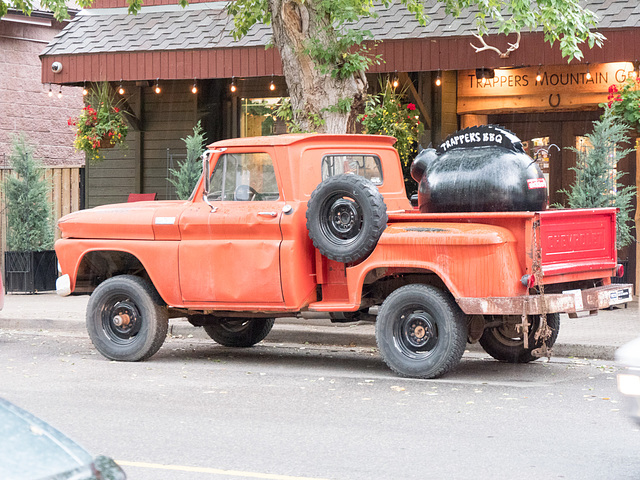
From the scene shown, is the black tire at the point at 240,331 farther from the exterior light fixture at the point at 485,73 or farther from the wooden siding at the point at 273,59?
the exterior light fixture at the point at 485,73

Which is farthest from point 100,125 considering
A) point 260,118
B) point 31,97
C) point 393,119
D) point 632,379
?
point 632,379

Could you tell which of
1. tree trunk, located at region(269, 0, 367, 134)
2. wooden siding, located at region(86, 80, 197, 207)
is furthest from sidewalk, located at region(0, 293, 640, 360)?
wooden siding, located at region(86, 80, 197, 207)

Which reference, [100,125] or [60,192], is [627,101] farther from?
[60,192]

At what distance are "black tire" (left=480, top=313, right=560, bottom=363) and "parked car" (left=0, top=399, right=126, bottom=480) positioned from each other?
23.2 ft

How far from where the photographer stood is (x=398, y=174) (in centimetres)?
1024

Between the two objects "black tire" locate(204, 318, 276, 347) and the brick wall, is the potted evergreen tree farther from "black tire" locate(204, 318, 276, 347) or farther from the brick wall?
"black tire" locate(204, 318, 276, 347)

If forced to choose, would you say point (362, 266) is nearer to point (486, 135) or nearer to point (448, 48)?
point (486, 135)

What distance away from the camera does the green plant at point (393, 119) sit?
14016 mm

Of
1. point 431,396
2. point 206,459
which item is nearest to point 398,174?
point 431,396

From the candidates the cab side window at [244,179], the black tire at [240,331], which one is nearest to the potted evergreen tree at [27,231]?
the black tire at [240,331]

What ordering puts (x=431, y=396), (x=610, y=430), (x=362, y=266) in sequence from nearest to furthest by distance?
1. (x=610, y=430)
2. (x=431, y=396)
3. (x=362, y=266)

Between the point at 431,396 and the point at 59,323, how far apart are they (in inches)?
251

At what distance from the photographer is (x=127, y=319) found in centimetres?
991

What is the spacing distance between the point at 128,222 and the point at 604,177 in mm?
6961
